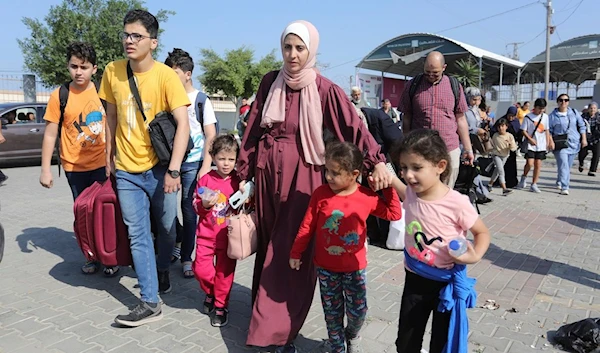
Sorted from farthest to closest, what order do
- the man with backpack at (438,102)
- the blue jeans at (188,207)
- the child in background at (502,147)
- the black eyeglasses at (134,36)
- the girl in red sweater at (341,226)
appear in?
the child in background at (502,147), the man with backpack at (438,102), the blue jeans at (188,207), the black eyeglasses at (134,36), the girl in red sweater at (341,226)

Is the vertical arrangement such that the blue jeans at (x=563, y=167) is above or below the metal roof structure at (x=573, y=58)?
below

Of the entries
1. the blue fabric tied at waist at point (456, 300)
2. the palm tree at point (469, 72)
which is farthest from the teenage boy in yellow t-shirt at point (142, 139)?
the palm tree at point (469, 72)

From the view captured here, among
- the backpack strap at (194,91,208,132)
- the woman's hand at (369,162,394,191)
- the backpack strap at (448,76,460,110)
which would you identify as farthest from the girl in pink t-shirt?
the backpack strap at (448,76,460,110)

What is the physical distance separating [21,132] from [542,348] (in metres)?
12.7

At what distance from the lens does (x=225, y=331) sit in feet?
11.5

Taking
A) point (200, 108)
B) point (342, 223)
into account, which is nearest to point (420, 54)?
point (200, 108)

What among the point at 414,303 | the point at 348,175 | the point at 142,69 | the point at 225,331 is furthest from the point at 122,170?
the point at 414,303

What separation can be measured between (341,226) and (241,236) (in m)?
0.78

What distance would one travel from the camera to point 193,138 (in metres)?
4.40

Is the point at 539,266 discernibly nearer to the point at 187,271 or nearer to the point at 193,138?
the point at 187,271

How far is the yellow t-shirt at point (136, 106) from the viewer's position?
139 inches

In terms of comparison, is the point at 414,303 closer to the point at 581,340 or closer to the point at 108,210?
the point at 581,340

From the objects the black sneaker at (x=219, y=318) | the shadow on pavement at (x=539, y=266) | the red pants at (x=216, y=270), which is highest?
the red pants at (x=216, y=270)

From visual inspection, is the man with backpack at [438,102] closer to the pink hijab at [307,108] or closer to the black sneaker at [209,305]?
the pink hijab at [307,108]
